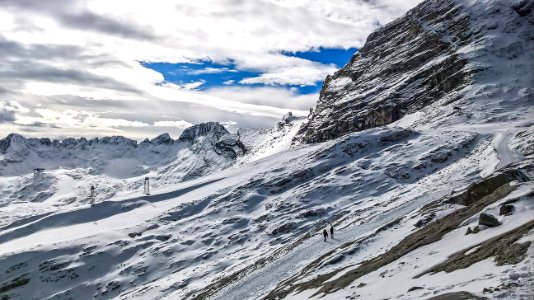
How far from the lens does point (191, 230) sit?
95625 mm

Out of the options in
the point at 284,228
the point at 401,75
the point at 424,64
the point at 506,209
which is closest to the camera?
the point at 506,209

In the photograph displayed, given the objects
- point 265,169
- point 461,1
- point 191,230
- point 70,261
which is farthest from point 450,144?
point 461,1

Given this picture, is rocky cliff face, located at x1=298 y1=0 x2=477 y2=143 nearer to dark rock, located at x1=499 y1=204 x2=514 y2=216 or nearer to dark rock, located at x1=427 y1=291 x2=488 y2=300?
dark rock, located at x1=499 y1=204 x2=514 y2=216

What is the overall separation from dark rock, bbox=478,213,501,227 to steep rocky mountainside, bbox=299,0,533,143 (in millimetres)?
107682

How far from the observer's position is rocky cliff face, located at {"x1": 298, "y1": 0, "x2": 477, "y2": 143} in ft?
468

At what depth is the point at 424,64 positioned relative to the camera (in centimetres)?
15650

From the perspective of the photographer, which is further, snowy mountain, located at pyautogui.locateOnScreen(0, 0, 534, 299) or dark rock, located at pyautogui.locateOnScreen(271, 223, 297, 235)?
dark rock, located at pyautogui.locateOnScreen(271, 223, 297, 235)

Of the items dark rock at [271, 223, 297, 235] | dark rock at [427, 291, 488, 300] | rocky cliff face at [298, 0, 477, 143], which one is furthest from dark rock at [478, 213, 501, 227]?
rocky cliff face at [298, 0, 477, 143]

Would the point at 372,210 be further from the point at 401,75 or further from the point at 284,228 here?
the point at 401,75

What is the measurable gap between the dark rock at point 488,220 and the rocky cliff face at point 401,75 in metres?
112

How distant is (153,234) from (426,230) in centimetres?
7411

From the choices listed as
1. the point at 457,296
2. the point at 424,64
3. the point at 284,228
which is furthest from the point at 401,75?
the point at 457,296

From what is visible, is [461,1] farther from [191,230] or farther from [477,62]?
[191,230]

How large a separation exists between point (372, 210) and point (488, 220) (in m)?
37.8
